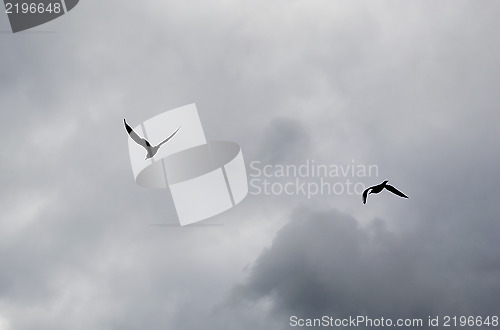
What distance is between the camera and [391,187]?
16850 cm

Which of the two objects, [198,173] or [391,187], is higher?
[198,173]

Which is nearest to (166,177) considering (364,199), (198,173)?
(198,173)

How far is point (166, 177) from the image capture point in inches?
6777

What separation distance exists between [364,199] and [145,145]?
58838 mm

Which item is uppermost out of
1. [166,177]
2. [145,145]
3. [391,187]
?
[145,145]

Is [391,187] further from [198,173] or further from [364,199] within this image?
[198,173]

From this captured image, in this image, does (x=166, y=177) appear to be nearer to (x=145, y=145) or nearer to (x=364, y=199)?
(x=145, y=145)

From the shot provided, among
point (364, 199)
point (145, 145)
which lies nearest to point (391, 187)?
point (364, 199)

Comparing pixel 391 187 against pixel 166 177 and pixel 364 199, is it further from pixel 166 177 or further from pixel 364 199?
pixel 166 177

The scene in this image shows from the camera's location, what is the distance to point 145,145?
166 m

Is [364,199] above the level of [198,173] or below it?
below

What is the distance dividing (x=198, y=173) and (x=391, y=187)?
2041 inches

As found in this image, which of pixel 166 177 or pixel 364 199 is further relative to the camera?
pixel 166 177

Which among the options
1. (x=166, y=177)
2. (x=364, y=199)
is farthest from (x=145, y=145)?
(x=364, y=199)
